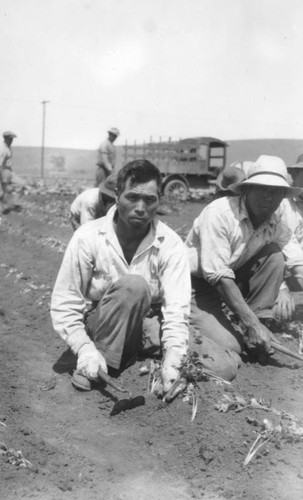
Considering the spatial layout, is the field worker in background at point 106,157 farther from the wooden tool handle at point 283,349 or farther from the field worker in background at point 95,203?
the wooden tool handle at point 283,349

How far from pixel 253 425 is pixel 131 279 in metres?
1.06

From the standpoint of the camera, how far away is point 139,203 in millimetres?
3354

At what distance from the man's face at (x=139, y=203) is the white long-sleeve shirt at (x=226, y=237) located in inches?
25.6

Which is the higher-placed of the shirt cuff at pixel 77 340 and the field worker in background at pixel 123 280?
the field worker in background at pixel 123 280

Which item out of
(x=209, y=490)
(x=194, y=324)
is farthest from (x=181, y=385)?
(x=194, y=324)

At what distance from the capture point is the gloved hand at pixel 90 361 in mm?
3244

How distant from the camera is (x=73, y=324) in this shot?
3.43 meters

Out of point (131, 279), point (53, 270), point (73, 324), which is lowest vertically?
point (53, 270)

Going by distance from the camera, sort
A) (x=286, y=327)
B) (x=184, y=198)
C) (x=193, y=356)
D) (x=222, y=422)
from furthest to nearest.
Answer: (x=184, y=198)
(x=286, y=327)
(x=193, y=356)
(x=222, y=422)

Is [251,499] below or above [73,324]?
below

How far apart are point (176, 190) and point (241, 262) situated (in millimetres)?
12460

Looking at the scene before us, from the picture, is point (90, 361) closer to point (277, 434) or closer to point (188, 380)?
point (188, 380)

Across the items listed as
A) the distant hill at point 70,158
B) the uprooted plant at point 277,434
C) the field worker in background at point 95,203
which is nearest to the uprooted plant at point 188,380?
the uprooted plant at point 277,434

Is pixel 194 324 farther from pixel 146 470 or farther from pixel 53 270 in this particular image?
pixel 53 270
